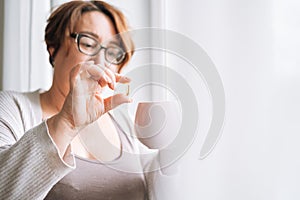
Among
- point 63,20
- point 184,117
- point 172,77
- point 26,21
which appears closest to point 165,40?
point 172,77

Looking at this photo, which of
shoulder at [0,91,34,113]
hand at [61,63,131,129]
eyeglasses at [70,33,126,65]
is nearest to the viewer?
hand at [61,63,131,129]

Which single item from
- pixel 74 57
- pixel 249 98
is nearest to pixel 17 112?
pixel 74 57

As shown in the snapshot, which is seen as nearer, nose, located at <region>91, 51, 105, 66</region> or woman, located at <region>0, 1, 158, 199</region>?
woman, located at <region>0, 1, 158, 199</region>

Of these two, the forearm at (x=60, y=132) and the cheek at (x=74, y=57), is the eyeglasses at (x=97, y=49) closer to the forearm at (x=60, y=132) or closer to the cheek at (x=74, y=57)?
the cheek at (x=74, y=57)

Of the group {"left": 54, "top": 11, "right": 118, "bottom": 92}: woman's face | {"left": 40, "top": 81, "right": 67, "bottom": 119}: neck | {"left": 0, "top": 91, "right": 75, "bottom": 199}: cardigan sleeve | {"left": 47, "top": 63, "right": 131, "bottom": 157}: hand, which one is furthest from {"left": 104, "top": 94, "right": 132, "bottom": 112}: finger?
{"left": 40, "top": 81, "right": 67, "bottom": 119}: neck

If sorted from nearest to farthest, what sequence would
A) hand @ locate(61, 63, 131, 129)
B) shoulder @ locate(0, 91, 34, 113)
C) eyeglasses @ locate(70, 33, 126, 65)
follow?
hand @ locate(61, 63, 131, 129)
eyeglasses @ locate(70, 33, 126, 65)
shoulder @ locate(0, 91, 34, 113)

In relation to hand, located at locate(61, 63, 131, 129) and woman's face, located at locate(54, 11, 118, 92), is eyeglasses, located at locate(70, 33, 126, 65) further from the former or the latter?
hand, located at locate(61, 63, 131, 129)

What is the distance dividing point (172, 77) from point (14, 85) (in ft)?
2.53

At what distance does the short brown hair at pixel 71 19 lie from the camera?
3.60ft

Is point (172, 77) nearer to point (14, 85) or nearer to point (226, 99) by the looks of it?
point (226, 99)

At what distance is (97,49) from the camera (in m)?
0.96

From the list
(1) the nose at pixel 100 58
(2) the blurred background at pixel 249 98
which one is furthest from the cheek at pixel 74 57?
(2) the blurred background at pixel 249 98

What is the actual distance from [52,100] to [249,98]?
0.53 m

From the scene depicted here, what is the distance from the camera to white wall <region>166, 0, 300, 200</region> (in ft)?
2.41
